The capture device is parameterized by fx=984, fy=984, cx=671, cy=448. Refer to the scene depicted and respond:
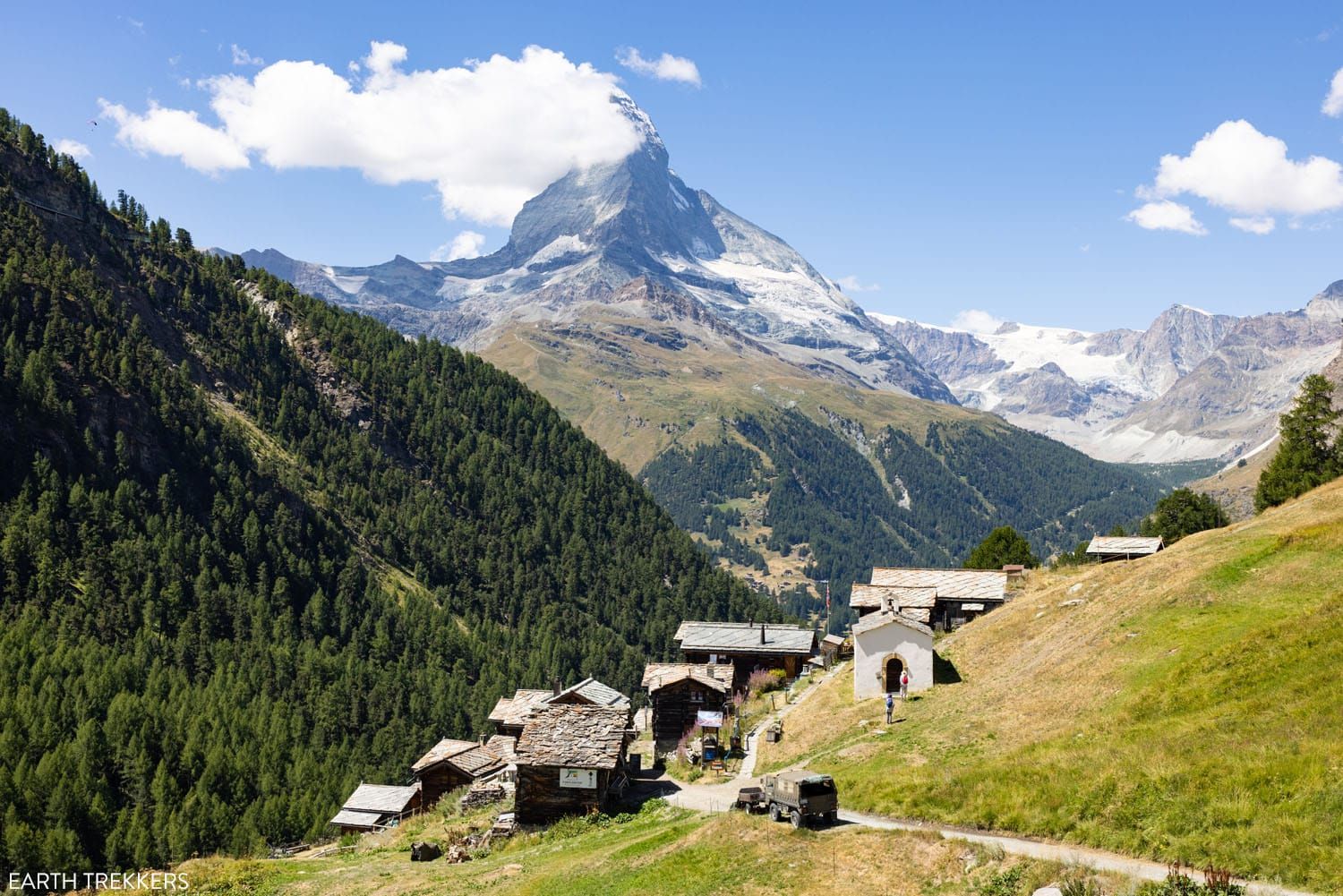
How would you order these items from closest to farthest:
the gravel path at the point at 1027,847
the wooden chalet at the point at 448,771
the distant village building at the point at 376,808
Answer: the gravel path at the point at 1027,847 → the wooden chalet at the point at 448,771 → the distant village building at the point at 376,808

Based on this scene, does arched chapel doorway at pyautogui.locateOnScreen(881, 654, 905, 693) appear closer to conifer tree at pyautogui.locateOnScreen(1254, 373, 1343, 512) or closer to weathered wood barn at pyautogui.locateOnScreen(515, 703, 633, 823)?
weathered wood barn at pyautogui.locateOnScreen(515, 703, 633, 823)

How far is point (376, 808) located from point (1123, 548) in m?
84.9

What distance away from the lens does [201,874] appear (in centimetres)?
5516

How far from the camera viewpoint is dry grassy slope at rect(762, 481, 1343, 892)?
31656 millimetres

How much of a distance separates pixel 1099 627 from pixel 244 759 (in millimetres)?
116645

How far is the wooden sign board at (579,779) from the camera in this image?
59250 millimetres

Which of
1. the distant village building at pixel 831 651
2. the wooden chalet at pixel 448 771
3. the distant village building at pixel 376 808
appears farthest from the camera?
the distant village building at pixel 376 808

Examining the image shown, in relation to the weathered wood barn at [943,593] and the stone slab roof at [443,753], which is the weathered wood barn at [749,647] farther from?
the stone slab roof at [443,753]

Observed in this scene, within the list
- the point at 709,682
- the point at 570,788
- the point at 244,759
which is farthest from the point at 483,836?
the point at 244,759

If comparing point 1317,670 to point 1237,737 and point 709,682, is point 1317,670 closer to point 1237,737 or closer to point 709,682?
point 1237,737

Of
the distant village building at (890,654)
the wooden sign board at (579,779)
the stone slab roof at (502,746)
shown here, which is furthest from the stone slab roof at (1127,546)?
the wooden sign board at (579,779)

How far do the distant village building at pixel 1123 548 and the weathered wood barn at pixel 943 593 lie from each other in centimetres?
1961

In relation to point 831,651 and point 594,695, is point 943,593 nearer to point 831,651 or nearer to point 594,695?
point 831,651

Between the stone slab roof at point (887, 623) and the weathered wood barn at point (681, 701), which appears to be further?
the weathered wood barn at point (681, 701)
